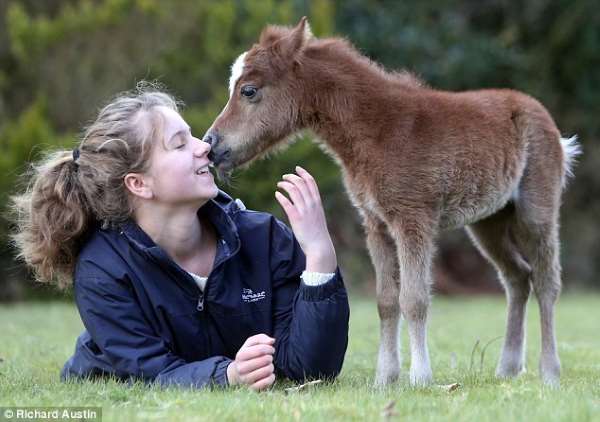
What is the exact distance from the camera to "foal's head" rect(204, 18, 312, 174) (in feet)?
18.5

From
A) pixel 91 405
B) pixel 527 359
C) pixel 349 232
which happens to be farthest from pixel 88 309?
pixel 349 232

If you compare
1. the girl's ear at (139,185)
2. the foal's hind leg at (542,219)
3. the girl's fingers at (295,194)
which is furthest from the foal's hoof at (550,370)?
the girl's ear at (139,185)

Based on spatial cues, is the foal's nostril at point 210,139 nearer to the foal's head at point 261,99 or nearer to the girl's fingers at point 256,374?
the foal's head at point 261,99

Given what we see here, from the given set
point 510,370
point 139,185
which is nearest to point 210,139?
point 139,185

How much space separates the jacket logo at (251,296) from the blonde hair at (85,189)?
81 centimetres

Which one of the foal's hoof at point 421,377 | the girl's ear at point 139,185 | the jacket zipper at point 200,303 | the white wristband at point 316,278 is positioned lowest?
the foal's hoof at point 421,377

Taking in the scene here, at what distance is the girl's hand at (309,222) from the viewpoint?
4.80 meters

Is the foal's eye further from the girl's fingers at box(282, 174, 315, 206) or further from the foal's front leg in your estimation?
the foal's front leg

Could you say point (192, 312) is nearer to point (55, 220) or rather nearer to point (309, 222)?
point (309, 222)

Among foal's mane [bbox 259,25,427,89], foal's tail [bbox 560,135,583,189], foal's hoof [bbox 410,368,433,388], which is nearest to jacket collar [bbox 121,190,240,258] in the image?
foal's mane [bbox 259,25,427,89]

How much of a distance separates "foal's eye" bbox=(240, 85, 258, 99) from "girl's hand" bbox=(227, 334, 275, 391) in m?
1.87

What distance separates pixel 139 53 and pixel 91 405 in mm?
14637

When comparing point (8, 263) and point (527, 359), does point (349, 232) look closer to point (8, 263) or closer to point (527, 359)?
point (8, 263)

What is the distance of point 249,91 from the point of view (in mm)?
5688
